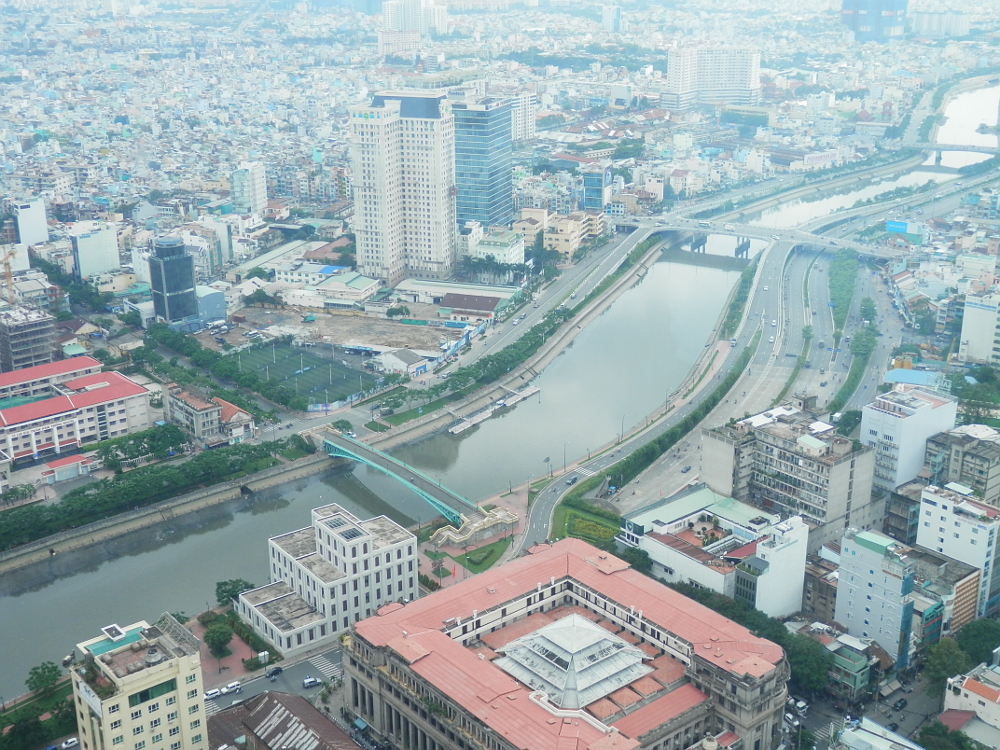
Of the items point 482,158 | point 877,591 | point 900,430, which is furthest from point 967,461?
point 482,158

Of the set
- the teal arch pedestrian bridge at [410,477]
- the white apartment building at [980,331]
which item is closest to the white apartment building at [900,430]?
the teal arch pedestrian bridge at [410,477]

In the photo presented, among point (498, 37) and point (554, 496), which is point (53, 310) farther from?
point (498, 37)

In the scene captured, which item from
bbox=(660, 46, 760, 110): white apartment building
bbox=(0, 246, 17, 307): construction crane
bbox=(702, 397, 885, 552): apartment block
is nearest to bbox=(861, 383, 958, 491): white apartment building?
bbox=(702, 397, 885, 552): apartment block

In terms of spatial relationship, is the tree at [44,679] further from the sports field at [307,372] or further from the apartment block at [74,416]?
the sports field at [307,372]

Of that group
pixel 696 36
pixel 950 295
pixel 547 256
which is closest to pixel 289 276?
pixel 547 256

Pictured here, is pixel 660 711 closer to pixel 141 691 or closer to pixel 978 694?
pixel 978 694
